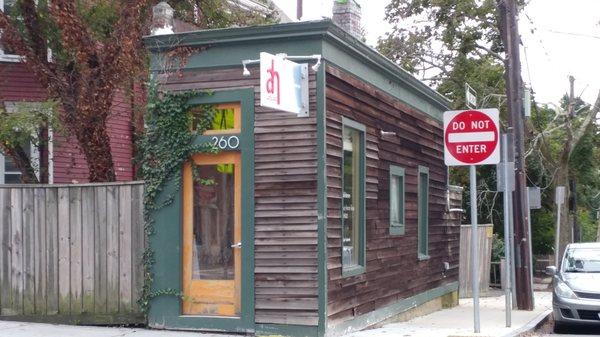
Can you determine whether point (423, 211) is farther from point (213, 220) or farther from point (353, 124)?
point (213, 220)

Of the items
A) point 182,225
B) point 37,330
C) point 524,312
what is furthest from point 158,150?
point 524,312

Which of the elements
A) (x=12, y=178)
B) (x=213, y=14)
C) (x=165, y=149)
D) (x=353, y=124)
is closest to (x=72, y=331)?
(x=165, y=149)

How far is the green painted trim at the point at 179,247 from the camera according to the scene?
10055mm

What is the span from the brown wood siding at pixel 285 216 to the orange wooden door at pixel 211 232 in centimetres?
38

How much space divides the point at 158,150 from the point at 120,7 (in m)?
3.85

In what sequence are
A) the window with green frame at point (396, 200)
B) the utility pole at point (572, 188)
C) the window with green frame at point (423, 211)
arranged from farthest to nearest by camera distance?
the utility pole at point (572, 188), the window with green frame at point (423, 211), the window with green frame at point (396, 200)

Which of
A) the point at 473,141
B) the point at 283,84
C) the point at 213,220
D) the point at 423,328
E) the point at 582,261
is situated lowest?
the point at 423,328

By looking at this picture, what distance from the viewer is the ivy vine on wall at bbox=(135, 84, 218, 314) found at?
1038 centimetres

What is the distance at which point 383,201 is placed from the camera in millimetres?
12734

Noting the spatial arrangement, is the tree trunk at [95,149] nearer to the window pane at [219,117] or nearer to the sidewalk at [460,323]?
the window pane at [219,117]

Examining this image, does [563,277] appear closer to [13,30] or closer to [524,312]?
[524,312]

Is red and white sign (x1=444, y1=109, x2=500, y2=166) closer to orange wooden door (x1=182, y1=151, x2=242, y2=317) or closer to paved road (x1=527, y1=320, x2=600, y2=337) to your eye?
orange wooden door (x1=182, y1=151, x2=242, y2=317)

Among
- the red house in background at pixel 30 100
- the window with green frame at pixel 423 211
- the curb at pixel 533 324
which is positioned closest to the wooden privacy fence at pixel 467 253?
the curb at pixel 533 324

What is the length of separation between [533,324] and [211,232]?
648 cm
